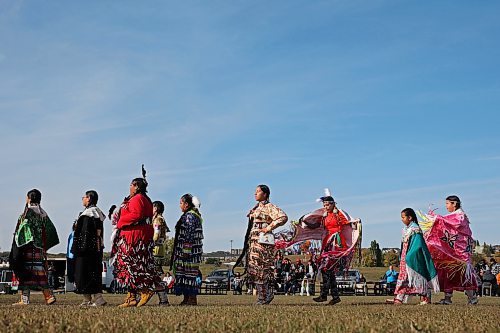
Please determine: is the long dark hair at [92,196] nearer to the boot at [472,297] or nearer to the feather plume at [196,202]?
the feather plume at [196,202]

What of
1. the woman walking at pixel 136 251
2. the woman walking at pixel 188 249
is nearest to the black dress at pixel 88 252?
the woman walking at pixel 136 251

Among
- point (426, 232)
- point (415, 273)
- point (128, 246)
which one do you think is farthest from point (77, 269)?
point (426, 232)

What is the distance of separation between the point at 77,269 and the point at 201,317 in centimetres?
424

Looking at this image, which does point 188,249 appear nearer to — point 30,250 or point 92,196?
point 92,196

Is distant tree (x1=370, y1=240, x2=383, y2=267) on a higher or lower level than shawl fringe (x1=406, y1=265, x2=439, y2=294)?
higher

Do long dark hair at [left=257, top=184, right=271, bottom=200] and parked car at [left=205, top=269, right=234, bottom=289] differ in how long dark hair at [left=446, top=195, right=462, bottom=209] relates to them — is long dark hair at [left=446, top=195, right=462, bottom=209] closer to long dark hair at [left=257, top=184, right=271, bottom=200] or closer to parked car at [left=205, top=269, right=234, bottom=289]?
long dark hair at [left=257, top=184, right=271, bottom=200]

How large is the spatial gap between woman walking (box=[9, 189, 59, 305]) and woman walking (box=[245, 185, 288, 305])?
11.1 feet

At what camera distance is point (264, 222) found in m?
11.2

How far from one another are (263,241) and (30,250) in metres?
3.96

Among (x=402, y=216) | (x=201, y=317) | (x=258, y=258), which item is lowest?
(x=201, y=317)

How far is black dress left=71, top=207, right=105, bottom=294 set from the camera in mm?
10266

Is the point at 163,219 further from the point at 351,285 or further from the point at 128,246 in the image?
the point at 351,285

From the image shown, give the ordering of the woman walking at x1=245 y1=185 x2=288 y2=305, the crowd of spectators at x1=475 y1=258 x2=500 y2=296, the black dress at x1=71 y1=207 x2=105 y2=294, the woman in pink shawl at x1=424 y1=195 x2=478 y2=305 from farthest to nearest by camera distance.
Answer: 1. the crowd of spectators at x1=475 y1=258 x2=500 y2=296
2. the woman in pink shawl at x1=424 y1=195 x2=478 y2=305
3. the woman walking at x1=245 y1=185 x2=288 y2=305
4. the black dress at x1=71 y1=207 x2=105 y2=294

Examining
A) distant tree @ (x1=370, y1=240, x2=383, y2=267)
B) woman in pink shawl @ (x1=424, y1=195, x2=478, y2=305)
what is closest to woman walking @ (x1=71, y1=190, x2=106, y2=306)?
woman in pink shawl @ (x1=424, y1=195, x2=478, y2=305)
